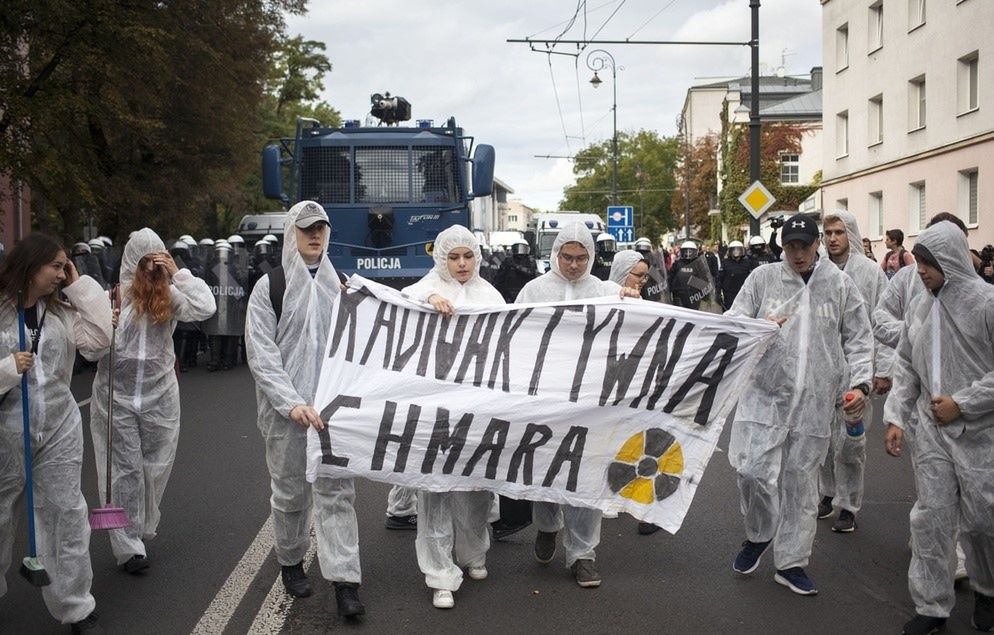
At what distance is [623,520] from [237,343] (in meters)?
11.4

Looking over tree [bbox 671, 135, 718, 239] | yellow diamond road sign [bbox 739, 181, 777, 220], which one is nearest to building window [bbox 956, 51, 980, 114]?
yellow diamond road sign [bbox 739, 181, 777, 220]

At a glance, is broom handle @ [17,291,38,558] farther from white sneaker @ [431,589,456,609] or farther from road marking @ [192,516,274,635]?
white sneaker @ [431,589,456,609]

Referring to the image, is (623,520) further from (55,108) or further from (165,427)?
(55,108)

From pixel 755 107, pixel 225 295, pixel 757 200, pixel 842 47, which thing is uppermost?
pixel 842 47

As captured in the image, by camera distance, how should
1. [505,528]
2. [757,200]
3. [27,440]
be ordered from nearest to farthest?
[27,440], [505,528], [757,200]

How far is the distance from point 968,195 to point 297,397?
24.9 m

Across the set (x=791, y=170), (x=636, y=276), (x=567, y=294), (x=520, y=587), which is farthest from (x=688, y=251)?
(x=791, y=170)

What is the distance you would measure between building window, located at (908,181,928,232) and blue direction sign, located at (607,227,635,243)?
1198 centimetres

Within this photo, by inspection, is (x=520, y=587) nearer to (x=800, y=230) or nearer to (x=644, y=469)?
(x=644, y=469)

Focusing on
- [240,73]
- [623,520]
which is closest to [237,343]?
[240,73]

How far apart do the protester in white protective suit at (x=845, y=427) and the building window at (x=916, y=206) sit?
23.8 m

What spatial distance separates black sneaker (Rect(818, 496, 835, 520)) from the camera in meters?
7.22

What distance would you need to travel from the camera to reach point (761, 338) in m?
5.70

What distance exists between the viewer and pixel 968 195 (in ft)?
87.6
